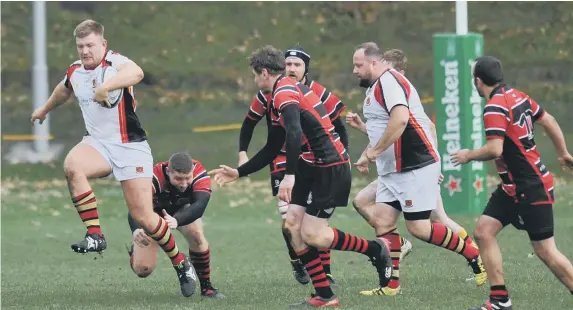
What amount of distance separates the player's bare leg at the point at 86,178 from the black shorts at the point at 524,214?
312 centimetres

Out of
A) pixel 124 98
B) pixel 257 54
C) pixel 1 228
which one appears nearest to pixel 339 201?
pixel 257 54

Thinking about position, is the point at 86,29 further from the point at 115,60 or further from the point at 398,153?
the point at 398,153

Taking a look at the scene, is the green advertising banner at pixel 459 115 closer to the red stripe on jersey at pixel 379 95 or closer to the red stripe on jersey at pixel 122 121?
the red stripe on jersey at pixel 379 95

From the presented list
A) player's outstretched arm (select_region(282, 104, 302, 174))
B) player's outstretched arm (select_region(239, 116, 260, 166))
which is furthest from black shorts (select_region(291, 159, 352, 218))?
player's outstretched arm (select_region(239, 116, 260, 166))

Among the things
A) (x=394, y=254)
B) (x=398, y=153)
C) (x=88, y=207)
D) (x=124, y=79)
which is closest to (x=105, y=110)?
(x=124, y=79)

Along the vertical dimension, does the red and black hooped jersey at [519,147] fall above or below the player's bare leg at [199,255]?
above

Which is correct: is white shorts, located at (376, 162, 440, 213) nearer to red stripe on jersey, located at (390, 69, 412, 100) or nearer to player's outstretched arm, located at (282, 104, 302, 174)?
red stripe on jersey, located at (390, 69, 412, 100)

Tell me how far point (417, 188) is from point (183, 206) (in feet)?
6.54

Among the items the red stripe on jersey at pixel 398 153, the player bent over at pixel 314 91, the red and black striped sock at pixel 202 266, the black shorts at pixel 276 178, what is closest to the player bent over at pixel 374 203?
the player bent over at pixel 314 91

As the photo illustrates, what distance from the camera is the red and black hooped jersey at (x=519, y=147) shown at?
8016 millimetres

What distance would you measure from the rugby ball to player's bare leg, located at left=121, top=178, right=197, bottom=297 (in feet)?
2.14

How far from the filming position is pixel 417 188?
9305 millimetres

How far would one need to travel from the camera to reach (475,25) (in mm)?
30141

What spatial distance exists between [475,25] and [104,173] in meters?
21.8
